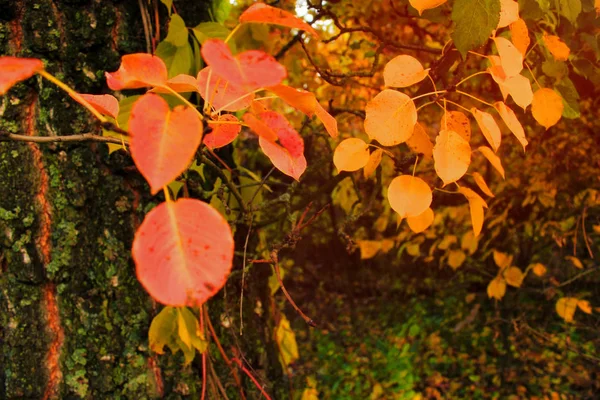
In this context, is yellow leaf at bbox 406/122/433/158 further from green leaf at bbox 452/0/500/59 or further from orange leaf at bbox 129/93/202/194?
orange leaf at bbox 129/93/202/194

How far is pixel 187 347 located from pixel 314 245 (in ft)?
11.1

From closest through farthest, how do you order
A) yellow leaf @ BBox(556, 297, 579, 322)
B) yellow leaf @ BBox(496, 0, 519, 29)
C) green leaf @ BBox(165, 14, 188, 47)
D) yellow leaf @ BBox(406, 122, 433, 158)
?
yellow leaf @ BBox(496, 0, 519, 29)
yellow leaf @ BBox(406, 122, 433, 158)
green leaf @ BBox(165, 14, 188, 47)
yellow leaf @ BBox(556, 297, 579, 322)

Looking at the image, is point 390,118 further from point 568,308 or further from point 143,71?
point 568,308

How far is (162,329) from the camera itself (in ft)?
3.08

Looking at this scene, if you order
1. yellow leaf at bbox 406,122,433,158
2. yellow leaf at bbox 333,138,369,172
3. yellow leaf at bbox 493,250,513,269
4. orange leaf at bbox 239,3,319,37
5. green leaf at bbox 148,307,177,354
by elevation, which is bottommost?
yellow leaf at bbox 493,250,513,269

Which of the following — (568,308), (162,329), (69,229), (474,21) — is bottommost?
(568,308)

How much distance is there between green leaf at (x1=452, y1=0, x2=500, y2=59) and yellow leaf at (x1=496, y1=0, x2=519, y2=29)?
0.04m

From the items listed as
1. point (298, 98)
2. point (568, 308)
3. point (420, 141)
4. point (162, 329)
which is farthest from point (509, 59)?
point (568, 308)

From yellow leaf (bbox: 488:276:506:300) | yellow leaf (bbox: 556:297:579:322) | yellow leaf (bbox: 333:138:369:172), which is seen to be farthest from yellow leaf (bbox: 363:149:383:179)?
yellow leaf (bbox: 556:297:579:322)

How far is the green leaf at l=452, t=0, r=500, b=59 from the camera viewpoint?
0.61 meters

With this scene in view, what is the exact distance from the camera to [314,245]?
4328 mm

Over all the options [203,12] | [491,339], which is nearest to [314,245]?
[491,339]

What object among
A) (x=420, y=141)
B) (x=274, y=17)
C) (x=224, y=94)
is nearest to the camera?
(x=274, y=17)

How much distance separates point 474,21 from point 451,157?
0.17 meters
